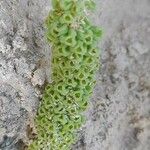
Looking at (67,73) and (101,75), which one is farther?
(101,75)

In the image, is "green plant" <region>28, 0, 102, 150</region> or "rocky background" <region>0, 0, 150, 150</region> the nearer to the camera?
"green plant" <region>28, 0, 102, 150</region>

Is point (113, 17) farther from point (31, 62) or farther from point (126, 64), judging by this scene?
point (31, 62)

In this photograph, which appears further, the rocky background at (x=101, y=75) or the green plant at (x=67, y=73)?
the rocky background at (x=101, y=75)

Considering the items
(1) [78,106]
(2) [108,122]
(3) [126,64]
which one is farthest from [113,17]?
(1) [78,106]
